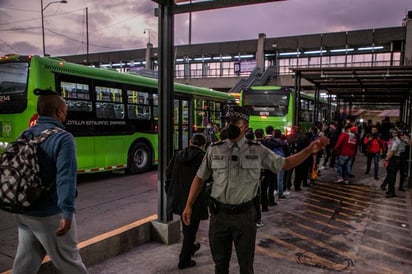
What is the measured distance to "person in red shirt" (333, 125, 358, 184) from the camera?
962cm

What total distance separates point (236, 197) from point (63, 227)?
138cm

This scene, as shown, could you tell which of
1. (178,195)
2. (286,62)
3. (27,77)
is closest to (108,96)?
(27,77)

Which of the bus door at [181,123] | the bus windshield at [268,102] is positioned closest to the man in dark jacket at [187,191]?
the bus door at [181,123]

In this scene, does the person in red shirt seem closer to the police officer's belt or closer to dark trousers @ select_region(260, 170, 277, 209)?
dark trousers @ select_region(260, 170, 277, 209)

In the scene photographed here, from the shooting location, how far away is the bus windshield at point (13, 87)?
25.1 feet

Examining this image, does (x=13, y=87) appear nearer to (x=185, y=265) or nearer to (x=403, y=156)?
(x=185, y=265)

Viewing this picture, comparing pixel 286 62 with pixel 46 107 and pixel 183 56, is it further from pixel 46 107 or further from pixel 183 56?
pixel 46 107

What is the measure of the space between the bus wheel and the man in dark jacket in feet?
19.5

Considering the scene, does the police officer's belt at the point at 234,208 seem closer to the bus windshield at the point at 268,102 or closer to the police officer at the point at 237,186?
the police officer at the point at 237,186

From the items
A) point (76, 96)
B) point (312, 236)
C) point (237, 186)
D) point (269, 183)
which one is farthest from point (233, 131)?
point (76, 96)

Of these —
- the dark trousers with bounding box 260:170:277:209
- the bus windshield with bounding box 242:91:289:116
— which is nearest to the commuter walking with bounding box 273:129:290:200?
the dark trousers with bounding box 260:170:277:209

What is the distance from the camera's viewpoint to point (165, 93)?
4.72 meters

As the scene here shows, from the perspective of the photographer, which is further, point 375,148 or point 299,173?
point 375,148

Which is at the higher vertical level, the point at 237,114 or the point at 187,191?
the point at 237,114
